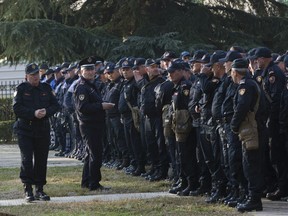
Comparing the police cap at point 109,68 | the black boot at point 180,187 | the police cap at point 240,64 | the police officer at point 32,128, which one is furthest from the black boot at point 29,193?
the police cap at point 109,68

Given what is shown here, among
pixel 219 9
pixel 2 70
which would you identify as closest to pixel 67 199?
pixel 219 9

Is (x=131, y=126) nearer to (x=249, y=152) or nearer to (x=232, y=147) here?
(x=232, y=147)

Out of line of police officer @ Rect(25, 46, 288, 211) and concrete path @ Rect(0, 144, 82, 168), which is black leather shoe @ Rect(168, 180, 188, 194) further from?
concrete path @ Rect(0, 144, 82, 168)

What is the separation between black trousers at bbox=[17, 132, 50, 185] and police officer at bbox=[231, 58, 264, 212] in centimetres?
351

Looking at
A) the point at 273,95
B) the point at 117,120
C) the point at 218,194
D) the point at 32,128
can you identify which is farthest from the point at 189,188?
the point at 117,120

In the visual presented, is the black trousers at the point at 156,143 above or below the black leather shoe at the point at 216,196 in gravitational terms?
above

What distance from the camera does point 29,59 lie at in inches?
1019

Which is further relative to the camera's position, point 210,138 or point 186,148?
point 186,148

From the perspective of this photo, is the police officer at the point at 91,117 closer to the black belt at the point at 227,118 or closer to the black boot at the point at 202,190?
the black boot at the point at 202,190

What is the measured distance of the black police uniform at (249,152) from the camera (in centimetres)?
1037

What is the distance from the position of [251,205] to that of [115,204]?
2206 millimetres

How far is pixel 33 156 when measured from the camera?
41.9ft

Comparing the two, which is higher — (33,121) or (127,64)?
(127,64)

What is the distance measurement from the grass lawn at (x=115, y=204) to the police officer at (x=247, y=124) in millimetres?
349
